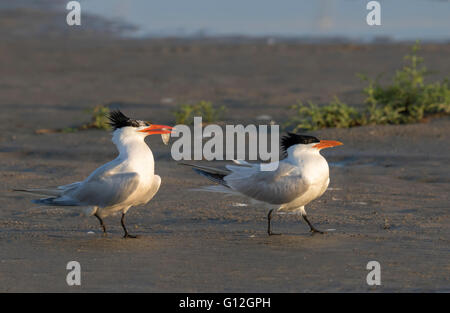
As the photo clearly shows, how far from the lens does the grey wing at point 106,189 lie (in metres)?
5.62

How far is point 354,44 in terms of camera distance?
1734 centimetres

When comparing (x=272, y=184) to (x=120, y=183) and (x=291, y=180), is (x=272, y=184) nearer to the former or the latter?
(x=291, y=180)

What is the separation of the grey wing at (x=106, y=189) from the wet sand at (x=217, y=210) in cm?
27

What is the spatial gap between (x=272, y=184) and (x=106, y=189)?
113 cm

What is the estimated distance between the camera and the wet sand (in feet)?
15.7

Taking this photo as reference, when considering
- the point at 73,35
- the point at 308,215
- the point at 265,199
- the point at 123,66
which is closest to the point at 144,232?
the point at 265,199

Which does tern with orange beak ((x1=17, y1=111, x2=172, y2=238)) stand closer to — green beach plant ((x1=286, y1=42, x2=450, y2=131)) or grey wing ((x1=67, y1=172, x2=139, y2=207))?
grey wing ((x1=67, y1=172, x2=139, y2=207))

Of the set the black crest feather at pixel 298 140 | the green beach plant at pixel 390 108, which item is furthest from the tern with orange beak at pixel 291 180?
the green beach plant at pixel 390 108

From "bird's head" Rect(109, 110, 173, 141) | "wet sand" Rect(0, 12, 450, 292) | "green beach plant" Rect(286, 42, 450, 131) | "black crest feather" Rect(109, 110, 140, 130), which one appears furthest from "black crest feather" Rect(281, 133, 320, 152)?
"green beach plant" Rect(286, 42, 450, 131)

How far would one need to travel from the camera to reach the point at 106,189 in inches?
223

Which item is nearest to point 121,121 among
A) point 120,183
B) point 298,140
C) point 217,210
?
point 120,183

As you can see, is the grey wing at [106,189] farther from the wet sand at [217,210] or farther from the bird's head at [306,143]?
the bird's head at [306,143]

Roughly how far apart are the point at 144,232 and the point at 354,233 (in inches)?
57.5
